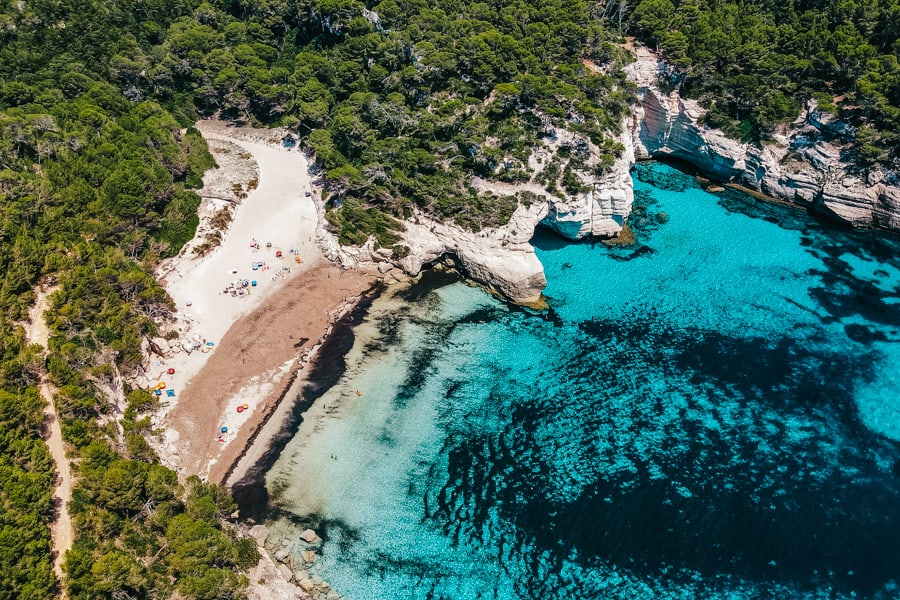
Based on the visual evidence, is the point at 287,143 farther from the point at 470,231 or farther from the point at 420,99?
the point at 470,231

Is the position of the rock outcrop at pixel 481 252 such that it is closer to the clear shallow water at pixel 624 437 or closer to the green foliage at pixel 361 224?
the green foliage at pixel 361 224

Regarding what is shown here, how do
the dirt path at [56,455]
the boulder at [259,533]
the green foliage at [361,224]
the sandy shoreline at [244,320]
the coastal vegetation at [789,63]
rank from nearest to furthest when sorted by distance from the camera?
the dirt path at [56,455], the boulder at [259,533], the sandy shoreline at [244,320], the green foliage at [361,224], the coastal vegetation at [789,63]

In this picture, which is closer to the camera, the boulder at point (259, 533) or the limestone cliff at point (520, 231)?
the boulder at point (259, 533)

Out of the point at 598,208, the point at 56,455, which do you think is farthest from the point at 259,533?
the point at 598,208

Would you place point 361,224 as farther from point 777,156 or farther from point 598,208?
point 777,156

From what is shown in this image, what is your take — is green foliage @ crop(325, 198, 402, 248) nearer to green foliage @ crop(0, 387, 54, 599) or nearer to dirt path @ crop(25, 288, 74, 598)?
dirt path @ crop(25, 288, 74, 598)

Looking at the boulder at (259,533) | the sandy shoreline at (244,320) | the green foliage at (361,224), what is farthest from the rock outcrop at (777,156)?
the boulder at (259,533)
